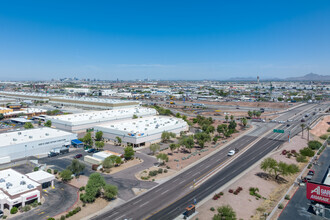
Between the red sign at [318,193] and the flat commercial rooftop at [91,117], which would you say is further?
the flat commercial rooftop at [91,117]

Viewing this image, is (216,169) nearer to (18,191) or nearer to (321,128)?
(18,191)

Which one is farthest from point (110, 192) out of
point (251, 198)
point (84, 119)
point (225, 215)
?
point (84, 119)

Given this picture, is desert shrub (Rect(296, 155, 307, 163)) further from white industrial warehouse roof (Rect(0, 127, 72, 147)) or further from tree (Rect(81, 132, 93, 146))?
white industrial warehouse roof (Rect(0, 127, 72, 147))

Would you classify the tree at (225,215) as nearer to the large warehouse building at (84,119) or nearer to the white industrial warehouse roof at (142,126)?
the white industrial warehouse roof at (142,126)

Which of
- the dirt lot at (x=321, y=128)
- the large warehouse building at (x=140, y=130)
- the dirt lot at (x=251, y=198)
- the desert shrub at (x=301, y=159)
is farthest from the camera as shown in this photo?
the dirt lot at (x=321, y=128)

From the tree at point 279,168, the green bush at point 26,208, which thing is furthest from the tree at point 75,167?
the tree at point 279,168

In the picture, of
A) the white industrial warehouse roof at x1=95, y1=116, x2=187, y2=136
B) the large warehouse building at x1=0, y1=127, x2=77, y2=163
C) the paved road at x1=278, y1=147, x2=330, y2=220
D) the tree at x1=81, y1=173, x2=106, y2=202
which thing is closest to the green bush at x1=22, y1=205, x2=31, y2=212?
the tree at x1=81, y1=173, x2=106, y2=202
